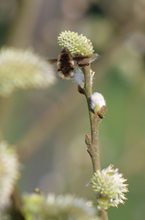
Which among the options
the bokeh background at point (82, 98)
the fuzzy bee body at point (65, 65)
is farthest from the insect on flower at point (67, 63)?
the bokeh background at point (82, 98)

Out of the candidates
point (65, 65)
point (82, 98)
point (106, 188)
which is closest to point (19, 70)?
point (65, 65)

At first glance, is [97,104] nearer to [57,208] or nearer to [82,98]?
[57,208]

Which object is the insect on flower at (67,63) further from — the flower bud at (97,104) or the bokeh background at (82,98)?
the bokeh background at (82,98)

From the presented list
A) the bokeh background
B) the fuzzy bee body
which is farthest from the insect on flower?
the bokeh background

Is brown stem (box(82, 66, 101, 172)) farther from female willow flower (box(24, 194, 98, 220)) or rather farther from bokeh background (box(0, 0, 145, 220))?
bokeh background (box(0, 0, 145, 220))

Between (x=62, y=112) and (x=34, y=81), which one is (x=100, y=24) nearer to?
(x=62, y=112)
